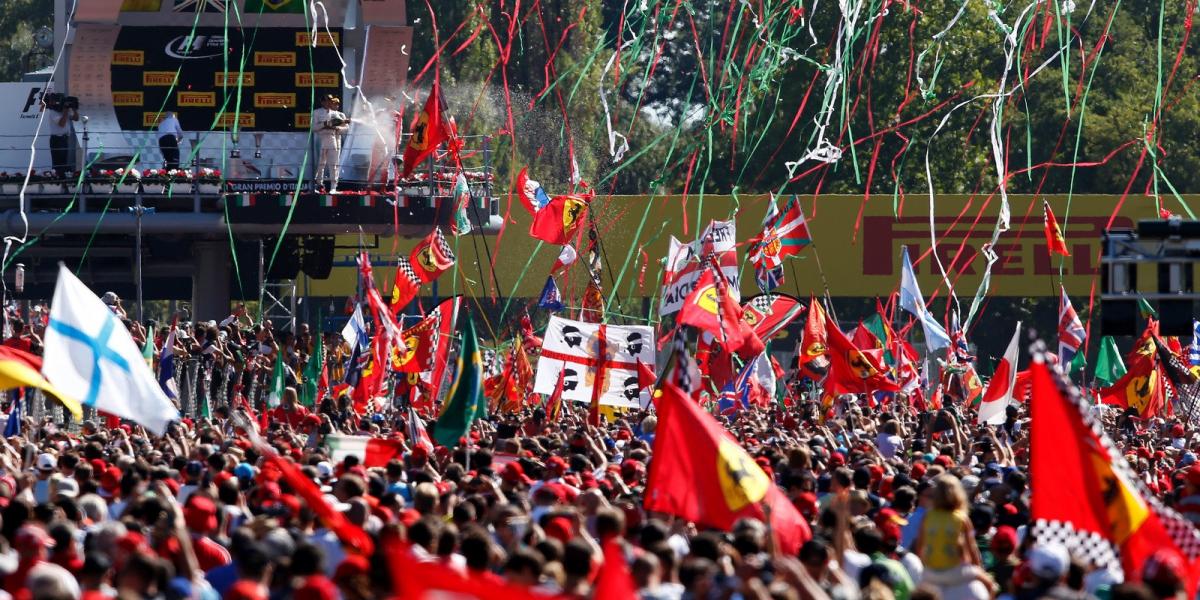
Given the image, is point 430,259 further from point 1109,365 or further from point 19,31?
point 19,31

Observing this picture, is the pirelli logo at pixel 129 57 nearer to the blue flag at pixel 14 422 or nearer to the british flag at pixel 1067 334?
the british flag at pixel 1067 334

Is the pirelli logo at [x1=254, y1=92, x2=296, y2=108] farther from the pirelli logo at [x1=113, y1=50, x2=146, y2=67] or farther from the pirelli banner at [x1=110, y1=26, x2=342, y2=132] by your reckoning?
the pirelli logo at [x1=113, y1=50, x2=146, y2=67]

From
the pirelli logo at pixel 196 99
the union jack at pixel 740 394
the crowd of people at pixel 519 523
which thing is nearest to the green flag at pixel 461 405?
the crowd of people at pixel 519 523

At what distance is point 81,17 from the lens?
32.5 meters

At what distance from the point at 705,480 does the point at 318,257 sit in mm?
25340

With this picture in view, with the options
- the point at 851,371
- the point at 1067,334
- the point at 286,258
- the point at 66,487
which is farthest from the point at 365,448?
the point at 286,258

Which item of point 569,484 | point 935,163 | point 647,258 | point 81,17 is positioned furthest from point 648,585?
point 935,163

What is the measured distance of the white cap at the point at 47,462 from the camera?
44.8 ft

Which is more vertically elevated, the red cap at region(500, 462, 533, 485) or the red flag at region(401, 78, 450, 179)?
the red flag at region(401, 78, 450, 179)

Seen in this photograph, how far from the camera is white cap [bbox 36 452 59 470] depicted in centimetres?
1367

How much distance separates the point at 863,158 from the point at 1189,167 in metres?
7.47

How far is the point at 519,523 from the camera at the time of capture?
10.2 metres

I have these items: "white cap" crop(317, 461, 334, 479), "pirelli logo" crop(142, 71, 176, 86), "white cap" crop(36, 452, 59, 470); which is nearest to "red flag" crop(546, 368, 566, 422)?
"white cap" crop(317, 461, 334, 479)

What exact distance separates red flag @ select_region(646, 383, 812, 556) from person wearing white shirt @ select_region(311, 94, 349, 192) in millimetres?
20155
